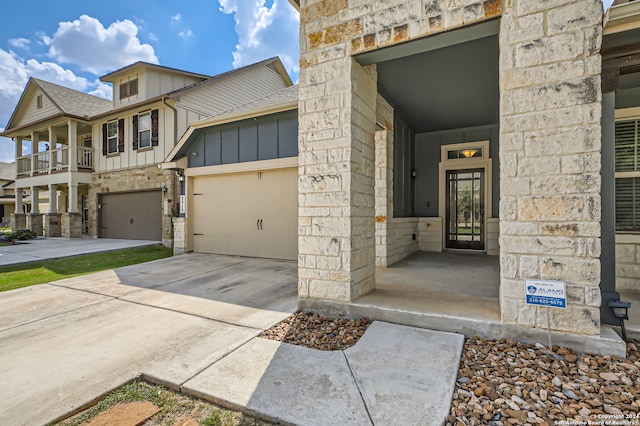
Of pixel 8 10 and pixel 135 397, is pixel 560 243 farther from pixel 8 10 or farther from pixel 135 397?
pixel 8 10

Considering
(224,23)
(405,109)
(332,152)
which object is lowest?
(332,152)

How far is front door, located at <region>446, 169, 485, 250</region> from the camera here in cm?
747

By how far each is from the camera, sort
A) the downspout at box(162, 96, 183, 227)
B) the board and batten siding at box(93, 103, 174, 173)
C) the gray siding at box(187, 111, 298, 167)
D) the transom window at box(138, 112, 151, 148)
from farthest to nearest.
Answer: the transom window at box(138, 112, 151, 148)
the board and batten siding at box(93, 103, 174, 173)
the downspout at box(162, 96, 183, 227)
the gray siding at box(187, 111, 298, 167)

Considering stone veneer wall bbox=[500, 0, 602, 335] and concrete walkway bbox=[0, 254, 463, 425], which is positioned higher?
stone veneer wall bbox=[500, 0, 602, 335]

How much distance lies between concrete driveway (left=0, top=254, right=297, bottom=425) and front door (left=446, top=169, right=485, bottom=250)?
473 cm

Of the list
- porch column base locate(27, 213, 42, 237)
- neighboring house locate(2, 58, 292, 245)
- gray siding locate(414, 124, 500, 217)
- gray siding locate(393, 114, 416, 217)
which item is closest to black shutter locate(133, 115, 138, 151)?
neighboring house locate(2, 58, 292, 245)

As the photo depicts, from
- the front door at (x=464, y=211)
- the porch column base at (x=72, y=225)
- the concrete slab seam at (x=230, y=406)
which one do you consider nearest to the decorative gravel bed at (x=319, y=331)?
the concrete slab seam at (x=230, y=406)

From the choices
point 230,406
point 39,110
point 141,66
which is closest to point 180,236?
point 230,406

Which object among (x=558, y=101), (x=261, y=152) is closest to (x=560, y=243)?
(x=558, y=101)

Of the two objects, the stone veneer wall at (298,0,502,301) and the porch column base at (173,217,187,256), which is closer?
the stone veneer wall at (298,0,502,301)

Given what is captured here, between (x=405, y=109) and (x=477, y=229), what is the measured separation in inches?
151

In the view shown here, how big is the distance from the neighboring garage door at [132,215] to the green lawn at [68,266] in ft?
5.24

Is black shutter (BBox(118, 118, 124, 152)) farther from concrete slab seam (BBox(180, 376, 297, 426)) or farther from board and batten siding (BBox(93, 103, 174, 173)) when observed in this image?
concrete slab seam (BBox(180, 376, 297, 426))

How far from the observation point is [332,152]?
A: 310 centimetres
